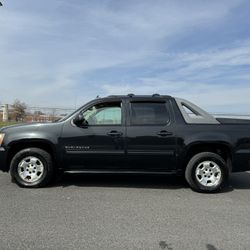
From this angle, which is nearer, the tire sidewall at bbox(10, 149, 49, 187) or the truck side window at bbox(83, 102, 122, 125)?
the tire sidewall at bbox(10, 149, 49, 187)

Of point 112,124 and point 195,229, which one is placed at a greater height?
point 112,124

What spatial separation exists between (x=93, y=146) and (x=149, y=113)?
49.5 inches

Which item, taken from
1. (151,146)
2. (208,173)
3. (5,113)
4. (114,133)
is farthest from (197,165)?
(5,113)

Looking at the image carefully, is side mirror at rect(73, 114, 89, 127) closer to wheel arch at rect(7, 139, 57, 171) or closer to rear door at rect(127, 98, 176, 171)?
wheel arch at rect(7, 139, 57, 171)

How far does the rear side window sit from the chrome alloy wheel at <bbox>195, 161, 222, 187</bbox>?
108 centimetres

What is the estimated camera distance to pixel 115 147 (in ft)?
25.4

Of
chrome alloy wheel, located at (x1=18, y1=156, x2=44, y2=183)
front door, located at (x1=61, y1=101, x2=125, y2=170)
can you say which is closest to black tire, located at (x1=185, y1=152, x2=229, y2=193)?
front door, located at (x1=61, y1=101, x2=125, y2=170)

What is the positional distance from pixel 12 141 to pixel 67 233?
10.4ft

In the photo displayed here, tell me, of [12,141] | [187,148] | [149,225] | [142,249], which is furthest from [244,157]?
[12,141]

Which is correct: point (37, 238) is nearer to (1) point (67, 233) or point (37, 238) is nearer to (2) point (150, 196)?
(1) point (67, 233)

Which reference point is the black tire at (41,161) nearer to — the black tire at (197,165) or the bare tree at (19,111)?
the black tire at (197,165)

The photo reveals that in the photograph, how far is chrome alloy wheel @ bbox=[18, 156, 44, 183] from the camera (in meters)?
7.79

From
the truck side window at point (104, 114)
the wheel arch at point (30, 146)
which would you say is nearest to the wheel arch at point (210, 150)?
the truck side window at point (104, 114)

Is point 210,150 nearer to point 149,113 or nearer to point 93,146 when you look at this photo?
point 149,113
